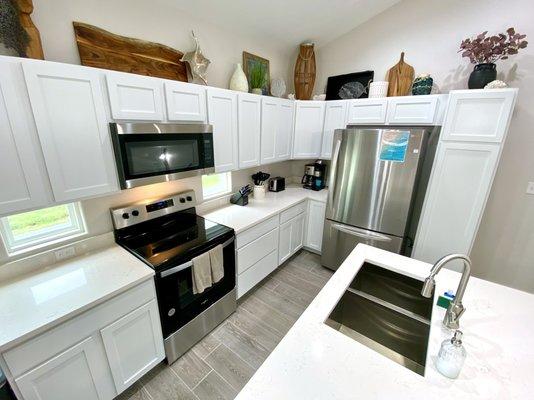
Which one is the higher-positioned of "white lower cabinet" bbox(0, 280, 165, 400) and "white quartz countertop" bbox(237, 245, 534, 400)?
"white quartz countertop" bbox(237, 245, 534, 400)

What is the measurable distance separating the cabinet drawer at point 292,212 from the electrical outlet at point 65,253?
185 cm

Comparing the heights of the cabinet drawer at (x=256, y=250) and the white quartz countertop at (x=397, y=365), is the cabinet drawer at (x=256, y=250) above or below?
below

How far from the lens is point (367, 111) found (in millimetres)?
→ 2568

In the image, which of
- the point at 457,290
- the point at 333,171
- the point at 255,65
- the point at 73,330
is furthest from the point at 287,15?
the point at 73,330

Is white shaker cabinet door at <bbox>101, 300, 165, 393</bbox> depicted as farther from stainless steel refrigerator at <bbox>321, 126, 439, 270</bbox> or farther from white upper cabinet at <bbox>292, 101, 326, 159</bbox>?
white upper cabinet at <bbox>292, 101, 326, 159</bbox>

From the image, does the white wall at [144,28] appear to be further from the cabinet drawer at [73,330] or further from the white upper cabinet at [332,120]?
the cabinet drawer at [73,330]

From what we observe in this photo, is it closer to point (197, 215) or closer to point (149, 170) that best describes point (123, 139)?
point (149, 170)

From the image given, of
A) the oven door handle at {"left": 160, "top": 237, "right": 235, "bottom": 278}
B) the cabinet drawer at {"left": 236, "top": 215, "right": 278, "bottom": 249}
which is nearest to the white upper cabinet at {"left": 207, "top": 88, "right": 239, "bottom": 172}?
the cabinet drawer at {"left": 236, "top": 215, "right": 278, "bottom": 249}

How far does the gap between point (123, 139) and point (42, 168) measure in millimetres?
420

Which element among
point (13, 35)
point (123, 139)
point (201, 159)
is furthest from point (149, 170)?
point (13, 35)

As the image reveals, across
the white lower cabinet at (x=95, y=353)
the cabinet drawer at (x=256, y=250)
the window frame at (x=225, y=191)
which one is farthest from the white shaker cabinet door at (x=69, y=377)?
the window frame at (x=225, y=191)

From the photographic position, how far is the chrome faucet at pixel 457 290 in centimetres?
87

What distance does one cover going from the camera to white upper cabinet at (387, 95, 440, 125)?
7.18 ft

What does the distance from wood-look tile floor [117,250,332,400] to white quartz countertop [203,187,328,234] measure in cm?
88
